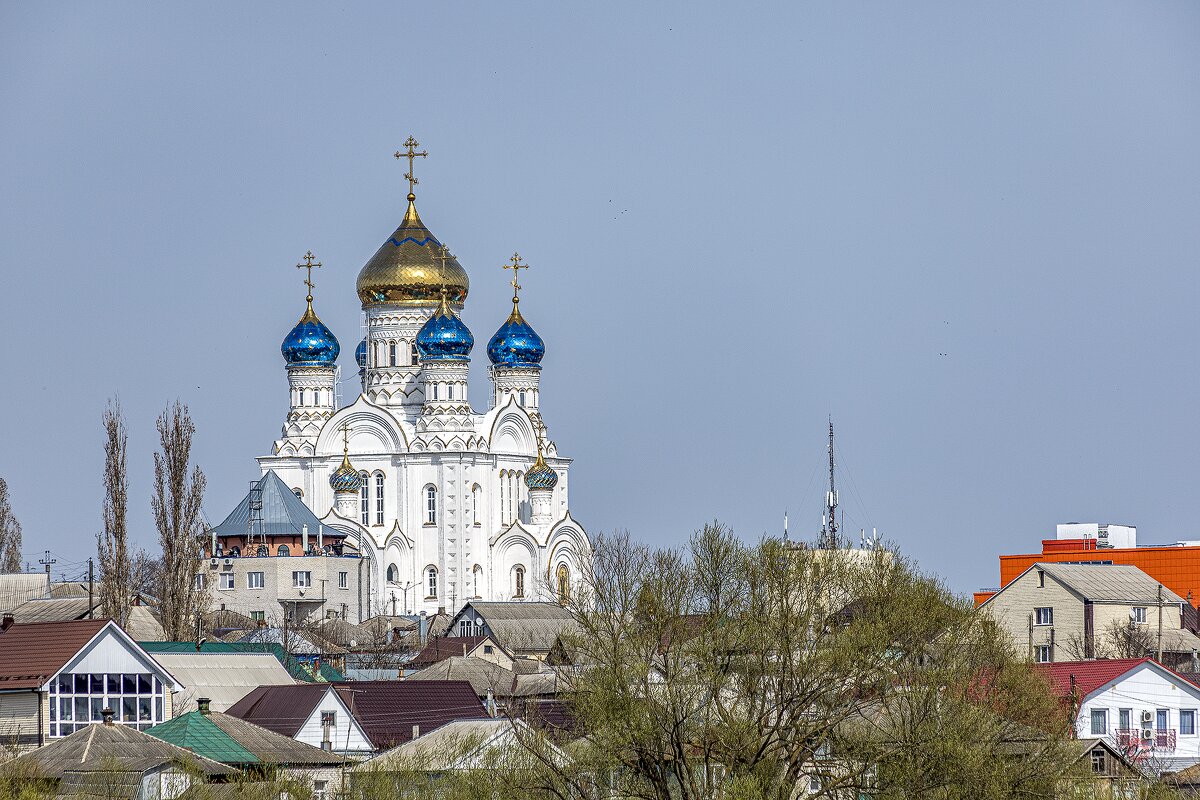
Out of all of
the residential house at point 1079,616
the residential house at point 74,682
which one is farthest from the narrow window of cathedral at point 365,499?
the residential house at point 74,682

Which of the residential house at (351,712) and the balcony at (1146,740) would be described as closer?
the residential house at (351,712)

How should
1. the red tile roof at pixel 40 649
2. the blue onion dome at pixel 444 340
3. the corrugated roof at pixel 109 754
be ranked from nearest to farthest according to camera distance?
the corrugated roof at pixel 109 754 → the red tile roof at pixel 40 649 → the blue onion dome at pixel 444 340

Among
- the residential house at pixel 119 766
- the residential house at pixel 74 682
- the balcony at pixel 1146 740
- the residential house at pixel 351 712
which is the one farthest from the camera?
the balcony at pixel 1146 740

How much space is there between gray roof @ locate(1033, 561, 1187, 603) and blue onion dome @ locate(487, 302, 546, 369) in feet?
109

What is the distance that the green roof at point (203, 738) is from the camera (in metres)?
27.0

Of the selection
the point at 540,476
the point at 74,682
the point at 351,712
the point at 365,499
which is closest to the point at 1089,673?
the point at 351,712

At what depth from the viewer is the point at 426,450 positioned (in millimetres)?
77375

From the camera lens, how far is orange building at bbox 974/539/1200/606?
6412 centimetres

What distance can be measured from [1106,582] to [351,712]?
71.9ft

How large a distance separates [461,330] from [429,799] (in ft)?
176

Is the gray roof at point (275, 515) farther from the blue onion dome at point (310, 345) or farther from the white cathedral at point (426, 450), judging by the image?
the blue onion dome at point (310, 345)

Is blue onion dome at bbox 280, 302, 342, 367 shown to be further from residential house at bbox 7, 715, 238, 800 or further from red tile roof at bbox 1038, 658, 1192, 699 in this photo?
residential house at bbox 7, 715, 238, 800

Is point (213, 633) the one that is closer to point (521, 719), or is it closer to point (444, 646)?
point (444, 646)

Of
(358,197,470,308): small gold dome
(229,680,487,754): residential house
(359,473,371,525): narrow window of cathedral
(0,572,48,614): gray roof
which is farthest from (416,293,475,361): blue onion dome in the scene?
(229,680,487,754): residential house
